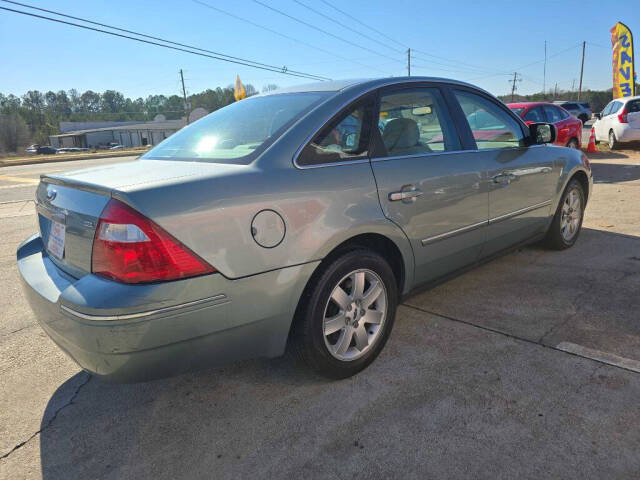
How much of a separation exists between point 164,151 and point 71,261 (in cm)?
100

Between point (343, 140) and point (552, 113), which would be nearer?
point (343, 140)

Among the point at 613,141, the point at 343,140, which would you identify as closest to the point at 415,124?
the point at 343,140

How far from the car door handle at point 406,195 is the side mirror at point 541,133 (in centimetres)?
171

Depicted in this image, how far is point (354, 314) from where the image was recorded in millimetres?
2492

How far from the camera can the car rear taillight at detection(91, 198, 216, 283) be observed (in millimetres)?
1793

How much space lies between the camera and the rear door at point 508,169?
130 inches

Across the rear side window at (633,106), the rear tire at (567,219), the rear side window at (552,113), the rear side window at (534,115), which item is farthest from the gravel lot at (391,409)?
the rear side window at (633,106)

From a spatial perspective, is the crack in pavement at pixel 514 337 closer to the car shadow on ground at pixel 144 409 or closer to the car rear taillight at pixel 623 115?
the car shadow on ground at pixel 144 409

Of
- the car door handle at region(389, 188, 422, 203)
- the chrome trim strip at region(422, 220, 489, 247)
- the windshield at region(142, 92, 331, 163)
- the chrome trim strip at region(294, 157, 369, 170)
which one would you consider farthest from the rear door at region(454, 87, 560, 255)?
the windshield at region(142, 92, 331, 163)

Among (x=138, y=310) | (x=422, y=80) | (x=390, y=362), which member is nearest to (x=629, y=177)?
(x=422, y=80)

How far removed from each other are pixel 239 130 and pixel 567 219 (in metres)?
3.45

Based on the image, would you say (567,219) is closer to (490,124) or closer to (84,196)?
(490,124)

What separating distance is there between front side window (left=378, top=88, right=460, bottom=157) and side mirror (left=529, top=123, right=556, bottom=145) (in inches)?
43.3

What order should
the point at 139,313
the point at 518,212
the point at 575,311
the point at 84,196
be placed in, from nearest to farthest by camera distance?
1. the point at 139,313
2. the point at 84,196
3. the point at 575,311
4. the point at 518,212
